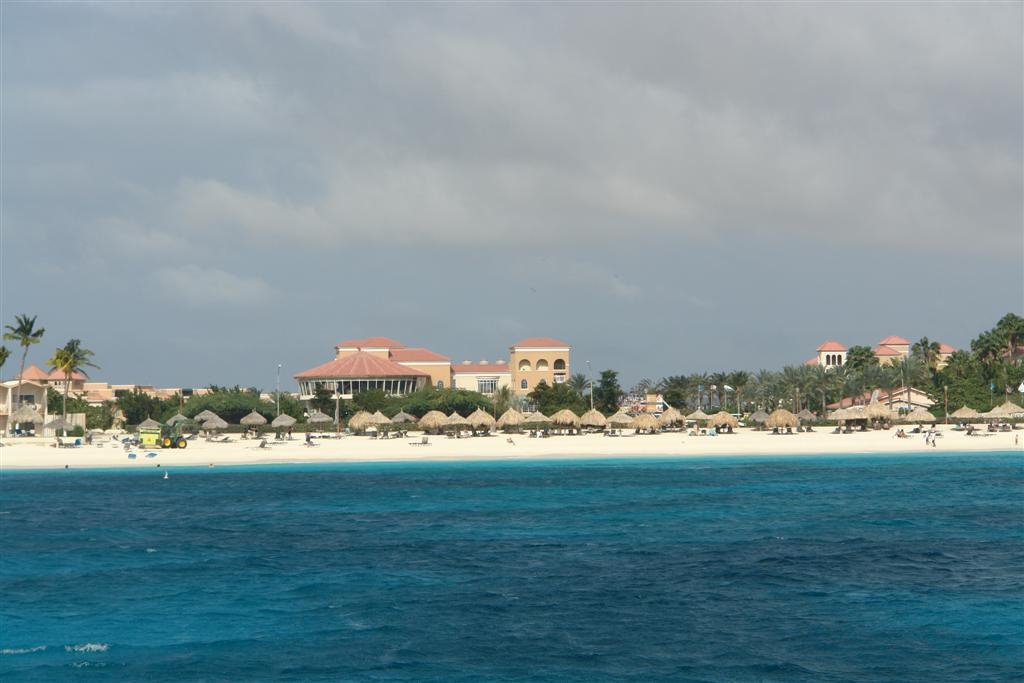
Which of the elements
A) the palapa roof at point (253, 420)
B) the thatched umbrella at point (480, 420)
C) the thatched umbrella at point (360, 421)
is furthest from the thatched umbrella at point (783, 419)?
the palapa roof at point (253, 420)

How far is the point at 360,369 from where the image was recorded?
118 meters

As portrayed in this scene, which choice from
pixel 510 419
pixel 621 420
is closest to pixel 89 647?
pixel 510 419

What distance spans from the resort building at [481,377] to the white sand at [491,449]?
56.9 m

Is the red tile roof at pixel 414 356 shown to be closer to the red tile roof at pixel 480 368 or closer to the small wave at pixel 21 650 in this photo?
the red tile roof at pixel 480 368

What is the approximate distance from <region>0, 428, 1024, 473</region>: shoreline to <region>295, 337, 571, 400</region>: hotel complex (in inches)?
1562

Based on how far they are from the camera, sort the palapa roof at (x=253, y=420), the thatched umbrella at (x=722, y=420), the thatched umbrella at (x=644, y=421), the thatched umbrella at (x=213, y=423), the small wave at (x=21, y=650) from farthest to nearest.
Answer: the palapa roof at (x=253, y=420)
the thatched umbrella at (x=722, y=420)
the thatched umbrella at (x=213, y=423)
the thatched umbrella at (x=644, y=421)
the small wave at (x=21, y=650)

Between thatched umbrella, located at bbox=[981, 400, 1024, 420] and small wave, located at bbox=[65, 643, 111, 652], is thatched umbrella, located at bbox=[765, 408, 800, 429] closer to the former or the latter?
thatched umbrella, located at bbox=[981, 400, 1024, 420]

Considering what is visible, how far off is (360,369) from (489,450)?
48.4 metres

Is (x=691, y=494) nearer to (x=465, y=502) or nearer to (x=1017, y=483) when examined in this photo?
(x=465, y=502)

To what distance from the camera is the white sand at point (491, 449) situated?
65812mm

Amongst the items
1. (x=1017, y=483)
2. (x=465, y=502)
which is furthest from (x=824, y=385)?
(x=465, y=502)

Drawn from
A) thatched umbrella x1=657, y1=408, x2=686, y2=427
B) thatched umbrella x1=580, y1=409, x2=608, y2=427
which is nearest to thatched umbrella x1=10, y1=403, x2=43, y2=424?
thatched umbrella x1=580, y1=409, x2=608, y2=427

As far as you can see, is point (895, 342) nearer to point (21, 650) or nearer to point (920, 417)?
point (920, 417)

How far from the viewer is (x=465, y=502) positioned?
4203cm
